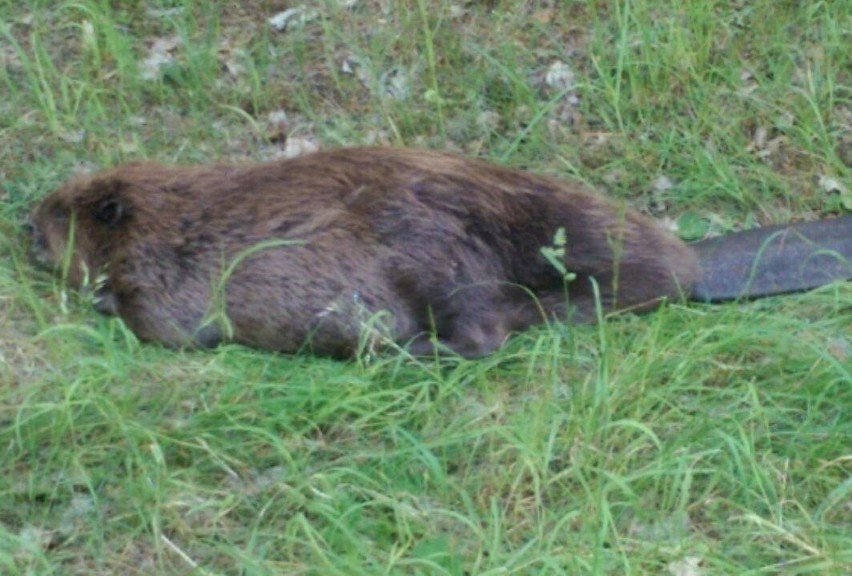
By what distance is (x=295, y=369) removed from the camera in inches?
154

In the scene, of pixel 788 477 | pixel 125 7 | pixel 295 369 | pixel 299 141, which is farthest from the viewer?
pixel 125 7

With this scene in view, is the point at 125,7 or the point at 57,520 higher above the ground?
the point at 125,7

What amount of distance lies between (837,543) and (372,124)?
236 cm

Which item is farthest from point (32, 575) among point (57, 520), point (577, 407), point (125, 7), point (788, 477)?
point (125, 7)

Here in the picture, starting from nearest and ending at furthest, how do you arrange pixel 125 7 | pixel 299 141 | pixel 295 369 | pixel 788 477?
pixel 788 477, pixel 295 369, pixel 299 141, pixel 125 7

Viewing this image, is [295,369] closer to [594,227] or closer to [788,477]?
[594,227]

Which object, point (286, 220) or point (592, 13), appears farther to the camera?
point (592, 13)

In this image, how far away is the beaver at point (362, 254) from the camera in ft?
13.0

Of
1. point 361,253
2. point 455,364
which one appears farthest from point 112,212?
point 455,364

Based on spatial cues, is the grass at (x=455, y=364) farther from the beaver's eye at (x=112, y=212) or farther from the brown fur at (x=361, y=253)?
the beaver's eye at (x=112, y=212)

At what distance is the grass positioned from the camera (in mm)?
3295

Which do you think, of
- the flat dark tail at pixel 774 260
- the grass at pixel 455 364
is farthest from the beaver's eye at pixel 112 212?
the flat dark tail at pixel 774 260

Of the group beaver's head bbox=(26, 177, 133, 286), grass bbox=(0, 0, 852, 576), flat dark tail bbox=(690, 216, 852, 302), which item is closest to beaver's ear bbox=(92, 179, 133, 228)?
beaver's head bbox=(26, 177, 133, 286)

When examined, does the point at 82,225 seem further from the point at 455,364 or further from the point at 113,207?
the point at 455,364
